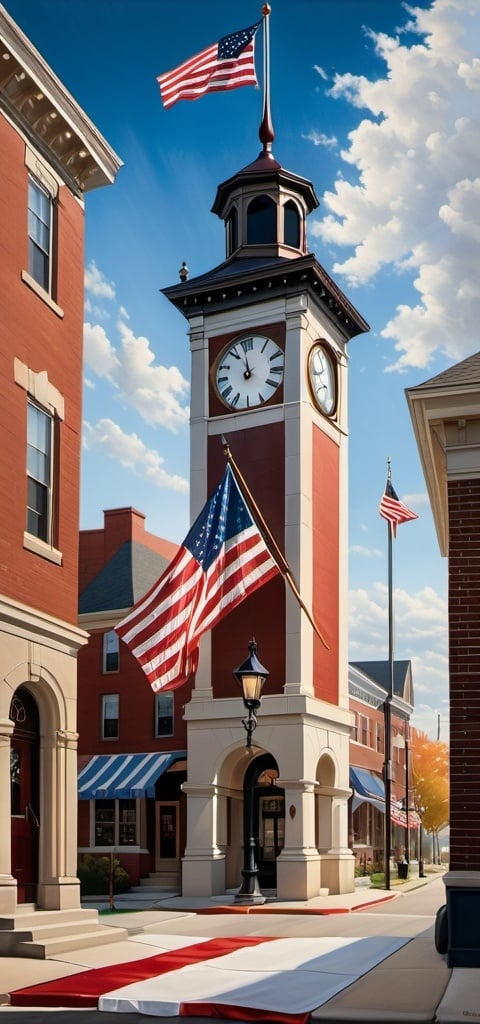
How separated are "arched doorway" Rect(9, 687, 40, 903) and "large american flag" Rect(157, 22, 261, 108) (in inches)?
624

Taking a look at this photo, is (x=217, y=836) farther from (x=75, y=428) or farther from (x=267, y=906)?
(x=75, y=428)

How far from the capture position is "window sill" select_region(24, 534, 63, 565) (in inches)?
759

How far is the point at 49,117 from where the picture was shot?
20750 mm

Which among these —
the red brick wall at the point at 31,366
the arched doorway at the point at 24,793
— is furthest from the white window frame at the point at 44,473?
the arched doorway at the point at 24,793

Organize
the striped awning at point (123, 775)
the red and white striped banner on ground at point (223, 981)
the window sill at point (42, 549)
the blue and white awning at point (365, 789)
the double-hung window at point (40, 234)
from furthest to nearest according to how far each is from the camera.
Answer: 1. the blue and white awning at point (365, 789)
2. the striped awning at point (123, 775)
3. the double-hung window at point (40, 234)
4. the window sill at point (42, 549)
5. the red and white striped banner on ground at point (223, 981)

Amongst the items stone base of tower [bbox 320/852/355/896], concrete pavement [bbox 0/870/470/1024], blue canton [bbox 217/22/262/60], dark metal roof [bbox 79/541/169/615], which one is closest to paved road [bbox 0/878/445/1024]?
concrete pavement [bbox 0/870/470/1024]

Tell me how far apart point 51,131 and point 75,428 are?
4986 mm

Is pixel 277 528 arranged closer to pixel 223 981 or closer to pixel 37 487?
pixel 37 487

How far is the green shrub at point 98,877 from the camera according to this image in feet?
123

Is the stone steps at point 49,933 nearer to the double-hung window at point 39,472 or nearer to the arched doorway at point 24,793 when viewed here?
the arched doorway at point 24,793

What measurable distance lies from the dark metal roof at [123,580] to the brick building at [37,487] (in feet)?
77.9

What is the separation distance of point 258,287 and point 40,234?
737 inches

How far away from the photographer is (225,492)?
107ft

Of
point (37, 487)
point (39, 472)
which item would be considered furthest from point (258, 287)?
point (37, 487)
